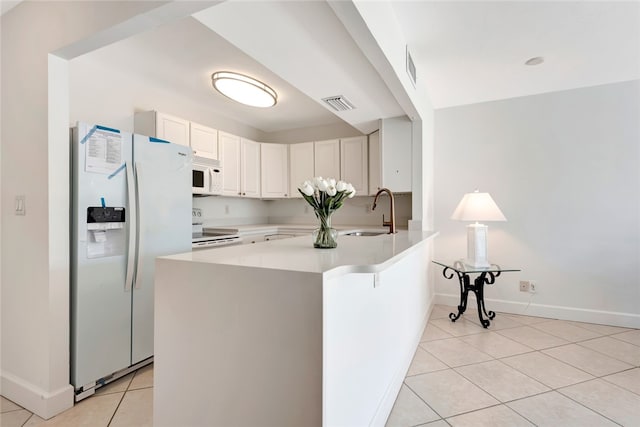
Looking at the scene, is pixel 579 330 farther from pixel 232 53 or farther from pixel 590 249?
pixel 232 53

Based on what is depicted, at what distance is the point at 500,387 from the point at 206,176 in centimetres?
312

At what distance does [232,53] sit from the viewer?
2.37 meters

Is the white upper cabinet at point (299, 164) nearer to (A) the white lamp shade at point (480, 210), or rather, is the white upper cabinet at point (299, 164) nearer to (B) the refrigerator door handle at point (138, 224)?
(A) the white lamp shade at point (480, 210)

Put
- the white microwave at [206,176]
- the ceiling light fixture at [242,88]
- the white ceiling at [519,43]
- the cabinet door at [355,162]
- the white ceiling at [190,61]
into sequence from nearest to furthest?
the white ceiling at [519,43], the white ceiling at [190,61], the ceiling light fixture at [242,88], the white microwave at [206,176], the cabinet door at [355,162]

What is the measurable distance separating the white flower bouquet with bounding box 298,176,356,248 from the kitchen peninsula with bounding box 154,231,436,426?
20 centimetres

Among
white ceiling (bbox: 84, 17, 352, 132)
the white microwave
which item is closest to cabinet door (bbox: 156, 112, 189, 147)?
the white microwave

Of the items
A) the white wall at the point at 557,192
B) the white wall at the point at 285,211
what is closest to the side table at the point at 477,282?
the white wall at the point at 557,192

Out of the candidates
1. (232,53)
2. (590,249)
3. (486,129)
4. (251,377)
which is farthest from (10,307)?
(590,249)

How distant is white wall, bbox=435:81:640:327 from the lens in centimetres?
294

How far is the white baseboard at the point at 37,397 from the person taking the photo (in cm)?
165

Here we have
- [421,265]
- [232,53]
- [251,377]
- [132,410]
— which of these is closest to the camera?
[251,377]

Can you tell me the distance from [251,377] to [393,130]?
9.23 ft

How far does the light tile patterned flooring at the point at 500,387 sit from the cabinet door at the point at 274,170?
2557mm

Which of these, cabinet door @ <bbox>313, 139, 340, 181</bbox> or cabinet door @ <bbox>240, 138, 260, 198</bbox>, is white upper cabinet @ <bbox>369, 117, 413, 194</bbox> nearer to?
cabinet door @ <bbox>313, 139, 340, 181</bbox>
